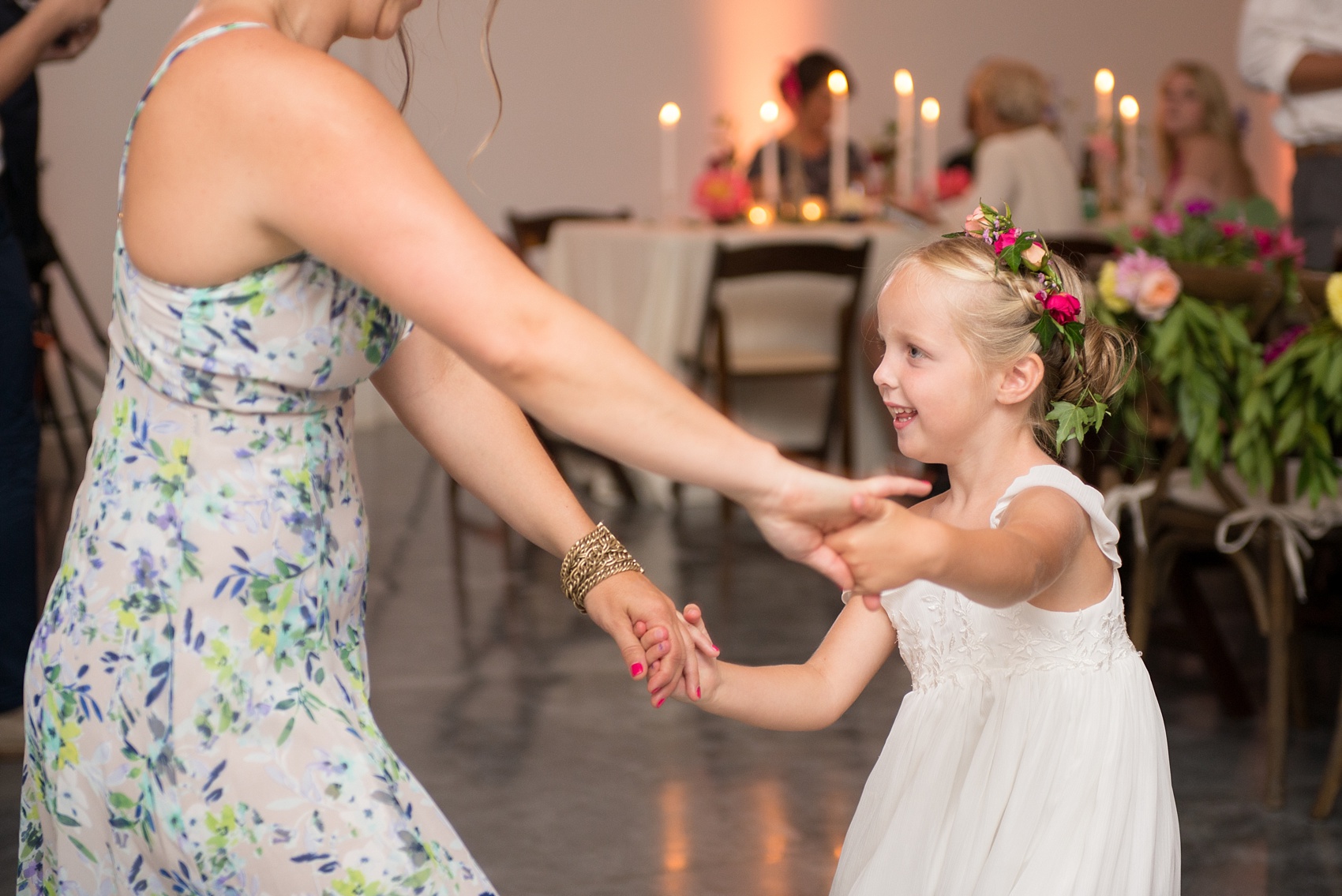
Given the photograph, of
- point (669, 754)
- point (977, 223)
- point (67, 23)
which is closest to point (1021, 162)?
point (669, 754)

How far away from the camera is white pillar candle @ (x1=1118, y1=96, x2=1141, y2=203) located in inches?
239

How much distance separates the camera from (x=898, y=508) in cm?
105

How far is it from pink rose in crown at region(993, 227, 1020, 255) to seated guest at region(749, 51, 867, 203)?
5045mm

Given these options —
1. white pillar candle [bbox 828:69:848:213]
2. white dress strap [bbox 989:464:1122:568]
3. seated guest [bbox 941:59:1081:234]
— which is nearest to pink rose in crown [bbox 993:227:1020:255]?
white dress strap [bbox 989:464:1122:568]

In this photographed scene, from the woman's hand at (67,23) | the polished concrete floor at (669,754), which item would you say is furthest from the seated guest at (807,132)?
the woman's hand at (67,23)

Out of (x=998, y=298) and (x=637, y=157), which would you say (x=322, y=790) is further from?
(x=637, y=157)

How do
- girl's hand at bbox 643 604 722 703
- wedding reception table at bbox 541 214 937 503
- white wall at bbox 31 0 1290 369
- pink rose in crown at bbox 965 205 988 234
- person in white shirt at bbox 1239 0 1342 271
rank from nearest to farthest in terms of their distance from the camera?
girl's hand at bbox 643 604 722 703 → pink rose in crown at bbox 965 205 988 234 → person in white shirt at bbox 1239 0 1342 271 → wedding reception table at bbox 541 214 937 503 → white wall at bbox 31 0 1290 369

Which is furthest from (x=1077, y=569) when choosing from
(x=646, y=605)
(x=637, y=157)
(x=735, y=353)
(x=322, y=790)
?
(x=637, y=157)

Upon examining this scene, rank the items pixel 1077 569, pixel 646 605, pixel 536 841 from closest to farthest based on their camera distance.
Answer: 1. pixel 646 605
2. pixel 1077 569
3. pixel 536 841

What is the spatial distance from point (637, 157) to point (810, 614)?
5.86m

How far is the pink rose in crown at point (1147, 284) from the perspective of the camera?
105 inches

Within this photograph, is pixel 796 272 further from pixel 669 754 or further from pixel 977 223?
pixel 977 223

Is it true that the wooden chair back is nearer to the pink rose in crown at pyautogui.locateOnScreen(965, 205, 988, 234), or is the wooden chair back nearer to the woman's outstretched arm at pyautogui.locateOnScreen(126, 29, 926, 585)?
the pink rose in crown at pyautogui.locateOnScreen(965, 205, 988, 234)

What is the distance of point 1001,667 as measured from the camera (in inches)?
59.3
